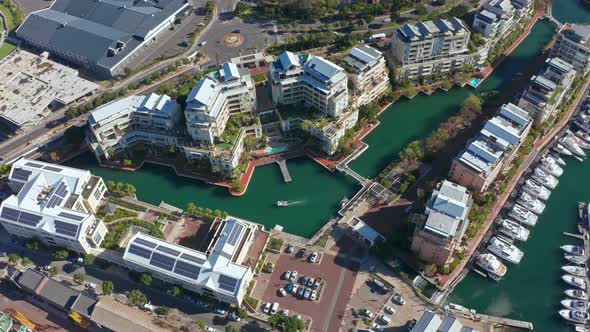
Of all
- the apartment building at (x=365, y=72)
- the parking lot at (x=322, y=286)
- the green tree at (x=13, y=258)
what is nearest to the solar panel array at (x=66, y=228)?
the green tree at (x=13, y=258)

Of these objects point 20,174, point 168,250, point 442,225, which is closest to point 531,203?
point 442,225

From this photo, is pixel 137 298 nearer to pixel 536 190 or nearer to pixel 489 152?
pixel 489 152

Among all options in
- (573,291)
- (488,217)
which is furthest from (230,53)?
(573,291)

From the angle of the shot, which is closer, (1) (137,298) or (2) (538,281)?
(1) (137,298)

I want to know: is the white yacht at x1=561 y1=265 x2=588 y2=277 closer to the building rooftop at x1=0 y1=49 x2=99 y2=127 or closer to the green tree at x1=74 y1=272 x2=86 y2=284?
the green tree at x1=74 y1=272 x2=86 y2=284

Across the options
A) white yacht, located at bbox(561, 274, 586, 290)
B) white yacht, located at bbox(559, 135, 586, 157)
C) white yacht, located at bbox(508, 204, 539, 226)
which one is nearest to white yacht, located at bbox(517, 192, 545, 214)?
white yacht, located at bbox(508, 204, 539, 226)

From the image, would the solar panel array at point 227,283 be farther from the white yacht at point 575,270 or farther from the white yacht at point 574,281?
the white yacht at point 575,270

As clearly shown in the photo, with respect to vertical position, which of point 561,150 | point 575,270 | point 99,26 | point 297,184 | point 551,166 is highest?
point 99,26

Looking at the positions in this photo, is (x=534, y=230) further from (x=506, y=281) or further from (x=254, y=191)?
(x=254, y=191)
